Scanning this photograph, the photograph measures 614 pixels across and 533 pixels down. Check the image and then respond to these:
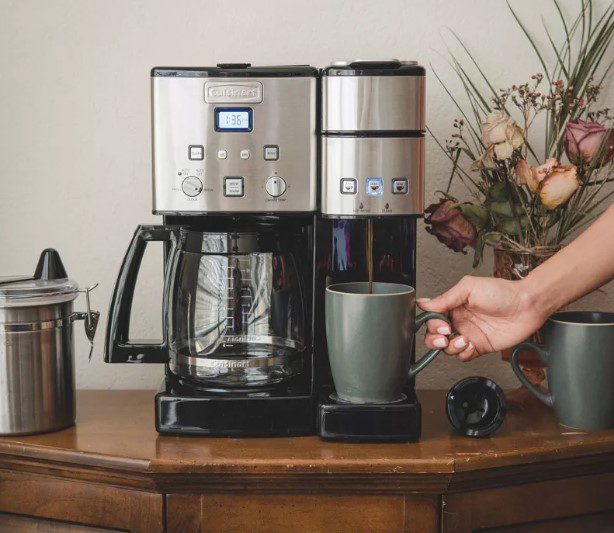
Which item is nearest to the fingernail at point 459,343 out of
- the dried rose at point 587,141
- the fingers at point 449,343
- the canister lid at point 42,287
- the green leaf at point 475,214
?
the fingers at point 449,343

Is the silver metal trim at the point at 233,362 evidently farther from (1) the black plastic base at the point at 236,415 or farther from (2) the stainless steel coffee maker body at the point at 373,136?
(2) the stainless steel coffee maker body at the point at 373,136

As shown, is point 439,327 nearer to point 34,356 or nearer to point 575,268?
point 575,268

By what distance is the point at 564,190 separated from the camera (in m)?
1.01

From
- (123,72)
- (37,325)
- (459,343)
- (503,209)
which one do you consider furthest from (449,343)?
(123,72)

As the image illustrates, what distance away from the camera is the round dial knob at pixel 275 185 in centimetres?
92

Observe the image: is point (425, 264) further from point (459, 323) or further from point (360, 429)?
point (360, 429)

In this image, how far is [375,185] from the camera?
0.90 m

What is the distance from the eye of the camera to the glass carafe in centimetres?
97

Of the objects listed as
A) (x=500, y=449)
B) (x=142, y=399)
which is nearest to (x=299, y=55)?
(x=142, y=399)

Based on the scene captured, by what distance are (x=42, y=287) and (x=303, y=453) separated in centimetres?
40

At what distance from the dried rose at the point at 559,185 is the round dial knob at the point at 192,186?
1.49ft

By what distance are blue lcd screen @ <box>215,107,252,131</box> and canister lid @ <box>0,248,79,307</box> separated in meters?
0.30

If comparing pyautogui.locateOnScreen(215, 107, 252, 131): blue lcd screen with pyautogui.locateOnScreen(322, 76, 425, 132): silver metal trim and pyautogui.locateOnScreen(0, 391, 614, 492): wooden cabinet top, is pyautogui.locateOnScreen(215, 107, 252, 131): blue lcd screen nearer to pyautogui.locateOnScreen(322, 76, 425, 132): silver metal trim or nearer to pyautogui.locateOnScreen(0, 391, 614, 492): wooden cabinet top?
pyautogui.locateOnScreen(322, 76, 425, 132): silver metal trim

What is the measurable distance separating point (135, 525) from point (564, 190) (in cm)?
69
